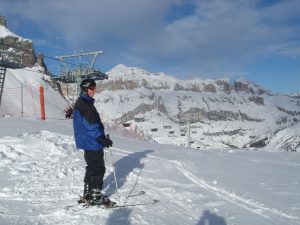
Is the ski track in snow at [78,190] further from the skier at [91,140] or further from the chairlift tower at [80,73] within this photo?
the chairlift tower at [80,73]

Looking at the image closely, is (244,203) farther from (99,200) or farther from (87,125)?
(87,125)

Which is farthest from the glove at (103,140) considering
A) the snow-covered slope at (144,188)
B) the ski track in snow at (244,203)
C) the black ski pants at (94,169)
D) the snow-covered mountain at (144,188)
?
the ski track in snow at (244,203)

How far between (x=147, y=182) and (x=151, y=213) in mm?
2370

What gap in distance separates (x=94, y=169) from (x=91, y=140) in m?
0.55

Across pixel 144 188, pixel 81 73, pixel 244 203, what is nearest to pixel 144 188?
pixel 144 188

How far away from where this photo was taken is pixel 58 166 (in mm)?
9984

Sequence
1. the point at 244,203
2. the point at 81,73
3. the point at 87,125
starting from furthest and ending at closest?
the point at 81,73
the point at 244,203
the point at 87,125

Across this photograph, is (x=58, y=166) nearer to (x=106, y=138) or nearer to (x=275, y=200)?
(x=106, y=138)

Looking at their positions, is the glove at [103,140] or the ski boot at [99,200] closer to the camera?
the ski boot at [99,200]

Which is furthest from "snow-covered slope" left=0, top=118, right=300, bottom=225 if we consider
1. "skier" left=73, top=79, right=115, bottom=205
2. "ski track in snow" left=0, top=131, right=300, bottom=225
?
"skier" left=73, top=79, right=115, bottom=205

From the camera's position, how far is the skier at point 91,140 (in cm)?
750

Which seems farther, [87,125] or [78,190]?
[78,190]

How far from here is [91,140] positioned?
7551mm

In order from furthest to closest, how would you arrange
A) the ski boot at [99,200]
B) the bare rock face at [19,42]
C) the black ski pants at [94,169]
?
the bare rock face at [19,42]
the black ski pants at [94,169]
the ski boot at [99,200]
